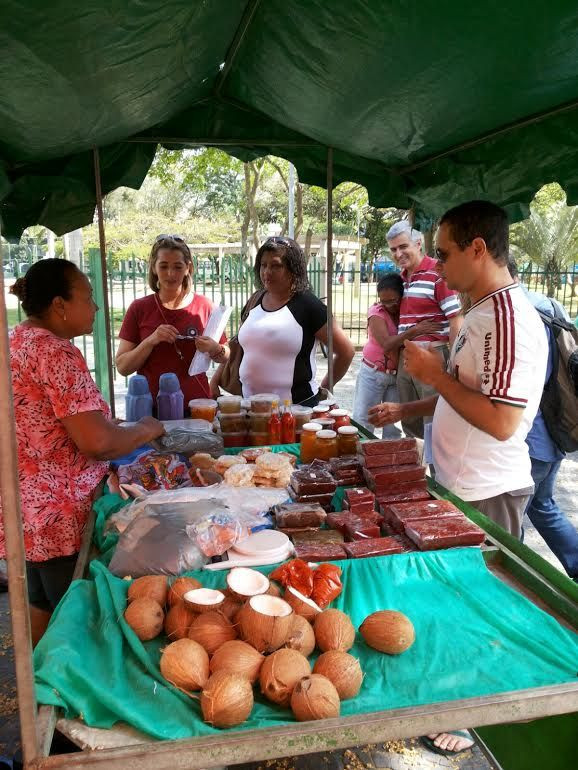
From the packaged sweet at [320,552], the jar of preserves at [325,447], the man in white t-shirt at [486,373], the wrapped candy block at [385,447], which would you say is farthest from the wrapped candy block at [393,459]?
the packaged sweet at [320,552]

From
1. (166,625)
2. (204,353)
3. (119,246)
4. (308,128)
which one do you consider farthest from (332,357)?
(119,246)

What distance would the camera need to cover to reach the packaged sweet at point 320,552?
1898 millimetres

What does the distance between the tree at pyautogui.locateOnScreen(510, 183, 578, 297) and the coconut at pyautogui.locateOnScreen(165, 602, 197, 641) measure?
18.0 m

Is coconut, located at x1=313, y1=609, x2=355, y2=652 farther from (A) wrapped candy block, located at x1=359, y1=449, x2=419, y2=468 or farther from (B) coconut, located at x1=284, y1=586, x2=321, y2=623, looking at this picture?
(A) wrapped candy block, located at x1=359, y1=449, x2=419, y2=468

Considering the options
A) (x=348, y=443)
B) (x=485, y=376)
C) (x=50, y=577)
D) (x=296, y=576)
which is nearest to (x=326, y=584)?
(x=296, y=576)

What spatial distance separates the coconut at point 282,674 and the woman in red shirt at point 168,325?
2507 mm

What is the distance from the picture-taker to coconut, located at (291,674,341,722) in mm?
1218

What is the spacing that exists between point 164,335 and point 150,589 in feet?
7.26

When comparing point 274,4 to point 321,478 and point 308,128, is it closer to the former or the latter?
point 308,128

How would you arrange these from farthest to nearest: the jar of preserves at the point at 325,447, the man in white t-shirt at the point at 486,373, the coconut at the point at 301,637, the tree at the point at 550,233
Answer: the tree at the point at 550,233 < the jar of preserves at the point at 325,447 < the man in white t-shirt at the point at 486,373 < the coconut at the point at 301,637

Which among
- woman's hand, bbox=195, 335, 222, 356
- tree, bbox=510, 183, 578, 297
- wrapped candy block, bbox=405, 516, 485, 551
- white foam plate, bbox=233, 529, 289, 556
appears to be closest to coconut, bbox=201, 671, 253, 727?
white foam plate, bbox=233, 529, 289, 556

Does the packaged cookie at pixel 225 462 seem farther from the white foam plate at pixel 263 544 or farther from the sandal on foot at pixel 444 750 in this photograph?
the sandal on foot at pixel 444 750

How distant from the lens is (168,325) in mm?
3682

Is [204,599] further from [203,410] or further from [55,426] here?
[203,410]
